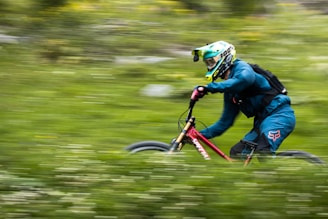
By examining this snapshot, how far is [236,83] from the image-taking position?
674 centimetres

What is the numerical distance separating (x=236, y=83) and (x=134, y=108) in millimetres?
3522

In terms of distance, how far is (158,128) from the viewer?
934 cm

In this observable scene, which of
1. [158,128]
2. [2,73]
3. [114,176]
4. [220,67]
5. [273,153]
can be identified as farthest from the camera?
[2,73]

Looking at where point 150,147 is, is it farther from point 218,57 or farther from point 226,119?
point 218,57

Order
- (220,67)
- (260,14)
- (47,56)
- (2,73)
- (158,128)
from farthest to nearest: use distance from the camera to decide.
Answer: (260,14)
(47,56)
(2,73)
(158,128)
(220,67)

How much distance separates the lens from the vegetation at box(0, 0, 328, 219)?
4.47m

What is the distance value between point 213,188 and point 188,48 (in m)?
7.94

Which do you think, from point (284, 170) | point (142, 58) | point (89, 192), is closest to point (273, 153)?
point (284, 170)

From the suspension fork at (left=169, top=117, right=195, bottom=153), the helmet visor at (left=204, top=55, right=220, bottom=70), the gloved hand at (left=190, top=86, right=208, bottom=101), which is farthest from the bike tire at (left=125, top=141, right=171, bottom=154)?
the helmet visor at (left=204, top=55, right=220, bottom=70)

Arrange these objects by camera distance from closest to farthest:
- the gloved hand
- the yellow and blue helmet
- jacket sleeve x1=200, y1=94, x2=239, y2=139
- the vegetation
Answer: the vegetation < the gloved hand < the yellow and blue helmet < jacket sleeve x1=200, y1=94, x2=239, y2=139

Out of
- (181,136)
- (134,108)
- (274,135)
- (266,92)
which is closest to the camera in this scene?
(274,135)

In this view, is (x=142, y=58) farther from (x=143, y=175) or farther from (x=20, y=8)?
(x=143, y=175)

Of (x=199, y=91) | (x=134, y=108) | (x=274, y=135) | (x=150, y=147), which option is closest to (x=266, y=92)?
(x=274, y=135)

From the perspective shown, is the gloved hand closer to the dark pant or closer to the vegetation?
the dark pant
